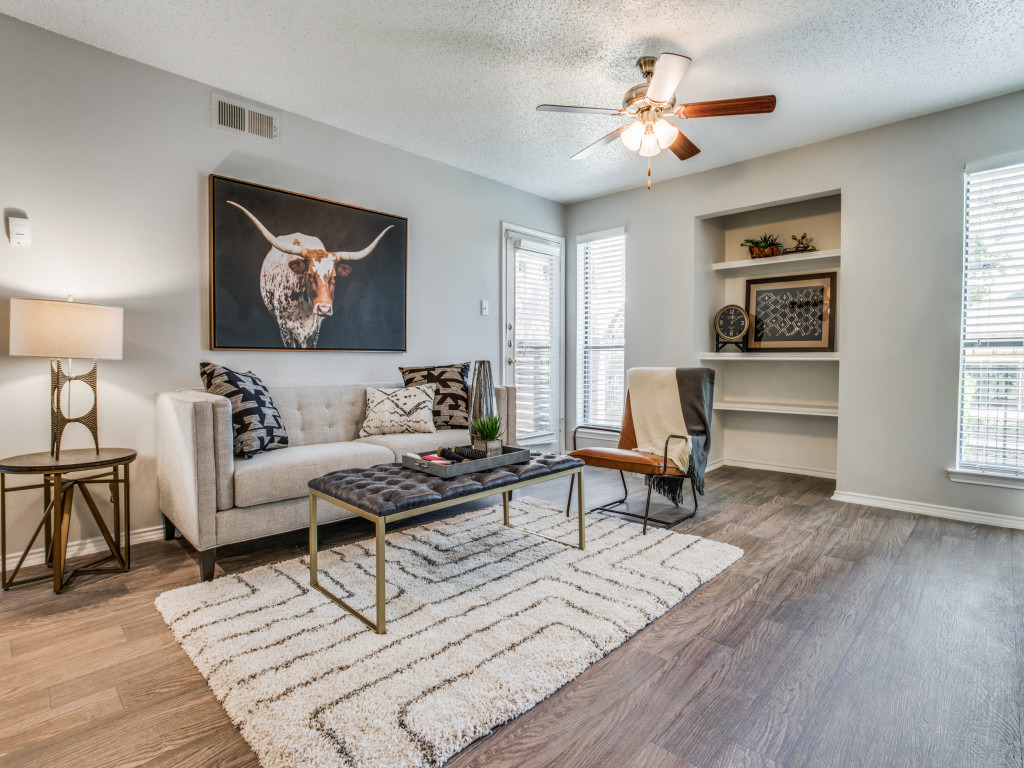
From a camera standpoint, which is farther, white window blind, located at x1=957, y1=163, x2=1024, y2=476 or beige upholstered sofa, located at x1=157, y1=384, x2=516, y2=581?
white window blind, located at x1=957, y1=163, x2=1024, y2=476

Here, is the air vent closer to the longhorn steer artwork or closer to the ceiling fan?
the longhorn steer artwork

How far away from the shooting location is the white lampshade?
229 centimetres

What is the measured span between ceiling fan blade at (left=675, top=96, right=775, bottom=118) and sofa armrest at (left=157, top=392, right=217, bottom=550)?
2.77 m

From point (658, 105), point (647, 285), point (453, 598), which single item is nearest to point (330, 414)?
point (453, 598)

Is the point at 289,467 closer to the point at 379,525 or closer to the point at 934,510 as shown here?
the point at 379,525

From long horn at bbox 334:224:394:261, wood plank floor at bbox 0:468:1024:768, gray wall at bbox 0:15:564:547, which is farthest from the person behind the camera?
long horn at bbox 334:224:394:261

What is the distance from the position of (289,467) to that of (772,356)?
12.9ft

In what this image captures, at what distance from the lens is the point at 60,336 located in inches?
92.7

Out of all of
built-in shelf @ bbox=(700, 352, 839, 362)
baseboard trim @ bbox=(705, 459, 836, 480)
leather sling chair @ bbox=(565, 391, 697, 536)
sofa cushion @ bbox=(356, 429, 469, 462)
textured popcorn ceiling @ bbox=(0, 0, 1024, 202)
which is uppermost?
textured popcorn ceiling @ bbox=(0, 0, 1024, 202)

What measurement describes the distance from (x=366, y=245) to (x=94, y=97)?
5.49 ft

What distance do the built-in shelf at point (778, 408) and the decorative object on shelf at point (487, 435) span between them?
9.56ft

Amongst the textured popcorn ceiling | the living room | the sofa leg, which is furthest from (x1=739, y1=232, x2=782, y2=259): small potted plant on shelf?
the sofa leg

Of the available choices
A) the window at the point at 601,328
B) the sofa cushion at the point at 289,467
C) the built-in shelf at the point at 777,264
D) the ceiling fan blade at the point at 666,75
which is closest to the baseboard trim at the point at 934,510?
the built-in shelf at the point at 777,264

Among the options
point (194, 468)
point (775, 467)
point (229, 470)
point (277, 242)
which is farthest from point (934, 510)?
point (277, 242)
